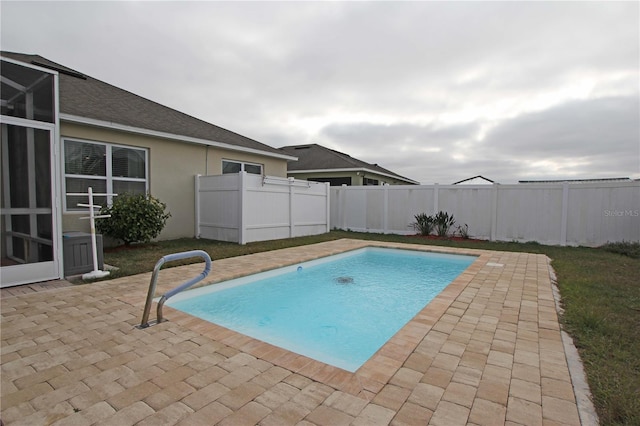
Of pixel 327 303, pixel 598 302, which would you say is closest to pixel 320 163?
pixel 327 303

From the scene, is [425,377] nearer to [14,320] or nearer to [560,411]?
[560,411]

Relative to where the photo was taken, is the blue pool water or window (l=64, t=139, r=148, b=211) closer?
the blue pool water

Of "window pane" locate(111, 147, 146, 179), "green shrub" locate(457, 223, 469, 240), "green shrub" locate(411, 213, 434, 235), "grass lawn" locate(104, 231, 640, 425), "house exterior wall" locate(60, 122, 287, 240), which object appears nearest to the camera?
"grass lawn" locate(104, 231, 640, 425)

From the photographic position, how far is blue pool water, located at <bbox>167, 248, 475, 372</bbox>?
12.7 feet

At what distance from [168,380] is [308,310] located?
2.90 metres

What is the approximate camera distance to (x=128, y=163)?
9.30 metres

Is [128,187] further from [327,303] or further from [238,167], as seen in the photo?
[327,303]

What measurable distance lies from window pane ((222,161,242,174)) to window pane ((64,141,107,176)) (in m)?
4.15

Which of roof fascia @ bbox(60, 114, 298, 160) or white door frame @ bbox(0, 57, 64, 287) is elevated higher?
roof fascia @ bbox(60, 114, 298, 160)

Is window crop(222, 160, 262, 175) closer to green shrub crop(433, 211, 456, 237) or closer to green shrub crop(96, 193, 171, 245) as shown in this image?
green shrub crop(96, 193, 171, 245)

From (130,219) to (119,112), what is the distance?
367cm

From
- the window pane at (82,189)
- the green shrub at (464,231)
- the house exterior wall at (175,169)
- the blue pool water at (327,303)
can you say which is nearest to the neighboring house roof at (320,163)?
the green shrub at (464,231)

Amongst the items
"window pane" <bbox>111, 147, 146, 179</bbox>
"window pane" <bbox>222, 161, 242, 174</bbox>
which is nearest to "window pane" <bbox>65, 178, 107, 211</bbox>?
"window pane" <bbox>111, 147, 146, 179</bbox>

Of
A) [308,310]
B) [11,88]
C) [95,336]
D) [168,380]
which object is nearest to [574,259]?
[308,310]
